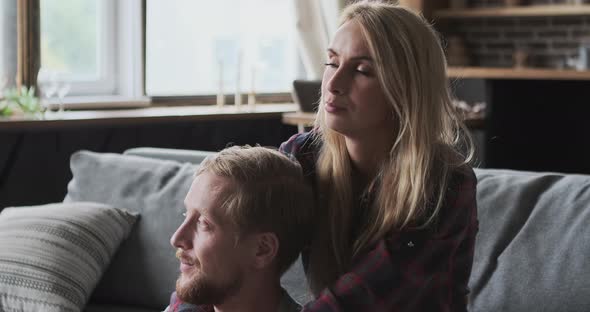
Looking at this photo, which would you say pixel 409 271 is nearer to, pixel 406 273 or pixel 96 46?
pixel 406 273

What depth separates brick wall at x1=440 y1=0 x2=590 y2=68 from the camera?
19.7 ft

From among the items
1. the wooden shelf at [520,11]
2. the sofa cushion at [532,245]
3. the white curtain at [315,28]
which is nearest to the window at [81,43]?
the white curtain at [315,28]

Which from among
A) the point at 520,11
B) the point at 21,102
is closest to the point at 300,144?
the point at 21,102

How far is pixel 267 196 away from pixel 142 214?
1.16 metres

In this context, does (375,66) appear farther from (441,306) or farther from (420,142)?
(441,306)

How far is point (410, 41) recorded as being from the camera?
1.56 meters

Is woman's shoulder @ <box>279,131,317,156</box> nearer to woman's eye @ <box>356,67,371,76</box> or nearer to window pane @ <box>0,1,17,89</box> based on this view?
woman's eye @ <box>356,67,371,76</box>

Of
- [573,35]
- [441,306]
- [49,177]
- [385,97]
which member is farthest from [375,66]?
[573,35]

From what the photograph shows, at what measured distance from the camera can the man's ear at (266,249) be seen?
1599 mm

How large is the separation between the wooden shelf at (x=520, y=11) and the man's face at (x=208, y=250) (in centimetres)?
447

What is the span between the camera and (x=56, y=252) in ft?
8.16

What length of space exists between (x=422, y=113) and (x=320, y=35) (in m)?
4.03

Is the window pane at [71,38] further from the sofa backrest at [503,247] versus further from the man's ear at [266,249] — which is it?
the man's ear at [266,249]

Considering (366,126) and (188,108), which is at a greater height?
(366,126)
